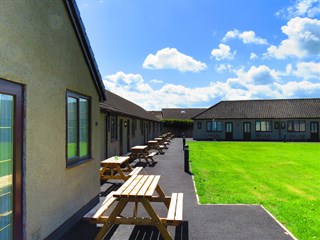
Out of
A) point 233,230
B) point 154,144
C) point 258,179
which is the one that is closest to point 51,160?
point 233,230

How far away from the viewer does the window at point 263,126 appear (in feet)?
136

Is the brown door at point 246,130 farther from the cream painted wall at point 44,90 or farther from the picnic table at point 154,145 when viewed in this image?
the cream painted wall at point 44,90

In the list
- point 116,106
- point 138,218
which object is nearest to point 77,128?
point 138,218

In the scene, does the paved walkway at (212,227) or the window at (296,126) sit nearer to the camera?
the paved walkway at (212,227)

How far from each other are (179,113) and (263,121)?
2675 cm

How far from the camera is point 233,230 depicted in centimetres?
573

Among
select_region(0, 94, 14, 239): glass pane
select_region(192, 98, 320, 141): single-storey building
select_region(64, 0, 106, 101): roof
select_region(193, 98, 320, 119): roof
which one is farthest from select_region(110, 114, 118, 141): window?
select_region(193, 98, 320, 119): roof

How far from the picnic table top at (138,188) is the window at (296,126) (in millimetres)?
39132

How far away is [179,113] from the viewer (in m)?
66.1

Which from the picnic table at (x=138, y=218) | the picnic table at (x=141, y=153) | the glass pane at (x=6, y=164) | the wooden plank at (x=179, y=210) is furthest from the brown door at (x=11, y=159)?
the picnic table at (x=141, y=153)

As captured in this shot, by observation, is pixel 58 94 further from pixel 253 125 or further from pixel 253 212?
pixel 253 125

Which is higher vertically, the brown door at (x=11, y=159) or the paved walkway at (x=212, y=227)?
the brown door at (x=11, y=159)

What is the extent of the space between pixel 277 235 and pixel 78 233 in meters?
3.87

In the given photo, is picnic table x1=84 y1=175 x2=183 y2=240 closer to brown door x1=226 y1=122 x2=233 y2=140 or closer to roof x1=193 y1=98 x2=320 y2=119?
→ brown door x1=226 y1=122 x2=233 y2=140
